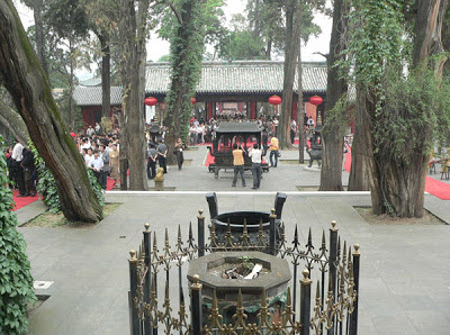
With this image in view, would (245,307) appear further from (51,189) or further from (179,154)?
(179,154)

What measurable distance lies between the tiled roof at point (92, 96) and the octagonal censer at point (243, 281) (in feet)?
113

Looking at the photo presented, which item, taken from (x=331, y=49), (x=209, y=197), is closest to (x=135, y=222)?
(x=209, y=197)

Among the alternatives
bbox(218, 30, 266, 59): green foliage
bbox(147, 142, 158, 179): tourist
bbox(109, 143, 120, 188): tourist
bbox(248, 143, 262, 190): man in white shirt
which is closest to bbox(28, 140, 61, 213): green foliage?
bbox(109, 143, 120, 188): tourist

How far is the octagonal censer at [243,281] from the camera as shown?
12.9 feet

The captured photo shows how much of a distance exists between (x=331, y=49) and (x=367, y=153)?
5.34m

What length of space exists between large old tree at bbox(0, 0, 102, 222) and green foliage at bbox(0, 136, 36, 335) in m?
2.64

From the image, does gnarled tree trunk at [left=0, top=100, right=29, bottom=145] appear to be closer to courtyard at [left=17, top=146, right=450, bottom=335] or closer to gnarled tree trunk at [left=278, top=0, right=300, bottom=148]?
Answer: courtyard at [left=17, top=146, right=450, bottom=335]

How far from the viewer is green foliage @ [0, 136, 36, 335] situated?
200 inches

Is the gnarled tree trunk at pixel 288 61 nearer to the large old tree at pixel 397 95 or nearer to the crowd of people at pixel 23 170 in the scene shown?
the large old tree at pixel 397 95

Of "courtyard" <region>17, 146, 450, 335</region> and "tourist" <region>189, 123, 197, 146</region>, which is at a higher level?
"tourist" <region>189, 123, 197, 146</region>

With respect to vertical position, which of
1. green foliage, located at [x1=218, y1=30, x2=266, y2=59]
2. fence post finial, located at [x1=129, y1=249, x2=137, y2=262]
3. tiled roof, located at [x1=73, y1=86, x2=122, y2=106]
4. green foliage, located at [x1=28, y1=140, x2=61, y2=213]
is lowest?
green foliage, located at [x1=28, y1=140, x2=61, y2=213]

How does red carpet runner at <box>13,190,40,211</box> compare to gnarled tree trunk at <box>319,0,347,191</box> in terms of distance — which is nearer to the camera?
red carpet runner at <box>13,190,40,211</box>

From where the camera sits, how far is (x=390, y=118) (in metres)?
9.59

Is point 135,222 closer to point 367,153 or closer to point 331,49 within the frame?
point 367,153
